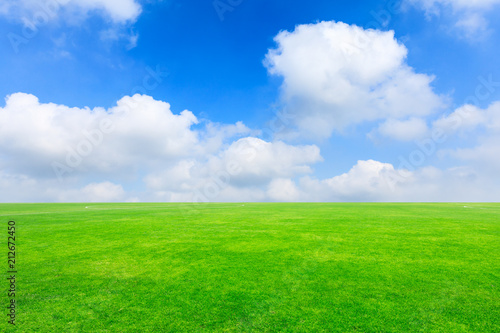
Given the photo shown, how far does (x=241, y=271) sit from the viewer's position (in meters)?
7.11

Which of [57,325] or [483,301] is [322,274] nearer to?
[483,301]

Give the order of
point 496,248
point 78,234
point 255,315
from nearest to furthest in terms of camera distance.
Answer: point 255,315, point 496,248, point 78,234

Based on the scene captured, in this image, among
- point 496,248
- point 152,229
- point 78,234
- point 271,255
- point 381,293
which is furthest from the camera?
point 152,229

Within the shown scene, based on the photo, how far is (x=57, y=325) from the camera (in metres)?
4.62

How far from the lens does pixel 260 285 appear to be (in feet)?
20.3

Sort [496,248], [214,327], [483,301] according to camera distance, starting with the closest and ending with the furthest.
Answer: [214,327]
[483,301]
[496,248]

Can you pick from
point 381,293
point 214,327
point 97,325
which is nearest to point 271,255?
point 381,293

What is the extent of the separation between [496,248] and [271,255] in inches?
335

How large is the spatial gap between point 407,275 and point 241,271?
4466 mm

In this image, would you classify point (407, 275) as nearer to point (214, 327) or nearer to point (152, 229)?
point (214, 327)

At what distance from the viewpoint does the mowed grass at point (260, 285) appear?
471cm

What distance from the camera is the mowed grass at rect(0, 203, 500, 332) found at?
4.71 metres

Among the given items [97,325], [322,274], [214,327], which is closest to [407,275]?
[322,274]

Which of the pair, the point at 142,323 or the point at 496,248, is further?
the point at 496,248
